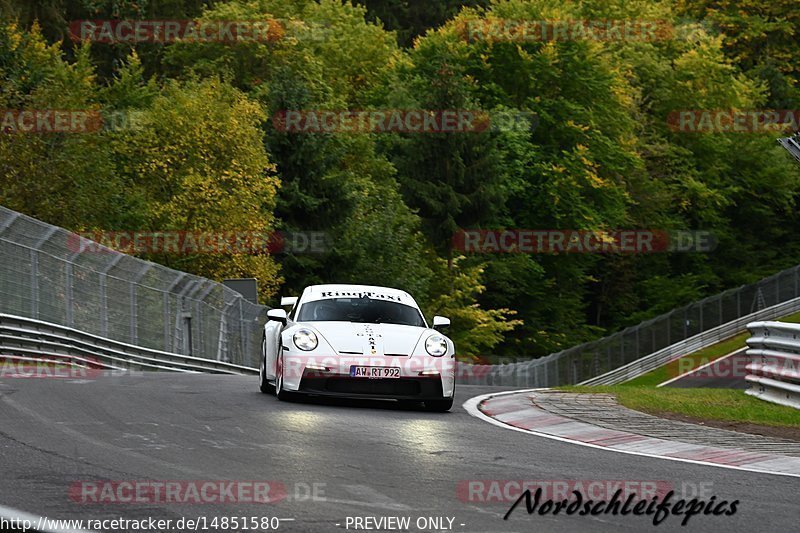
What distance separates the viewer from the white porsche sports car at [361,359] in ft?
47.3

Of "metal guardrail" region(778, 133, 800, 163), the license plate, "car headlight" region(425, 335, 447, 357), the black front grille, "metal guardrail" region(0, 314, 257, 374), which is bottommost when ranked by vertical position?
"metal guardrail" region(0, 314, 257, 374)

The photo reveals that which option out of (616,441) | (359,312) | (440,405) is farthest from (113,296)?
(616,441)

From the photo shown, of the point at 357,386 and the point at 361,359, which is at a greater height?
the point at 361,359

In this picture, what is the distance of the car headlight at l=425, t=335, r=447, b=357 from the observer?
1490cm

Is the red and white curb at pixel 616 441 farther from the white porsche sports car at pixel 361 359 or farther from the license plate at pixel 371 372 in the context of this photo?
the license plate at pixel 371 372

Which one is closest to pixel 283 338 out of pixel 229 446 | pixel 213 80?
pixel 229 446

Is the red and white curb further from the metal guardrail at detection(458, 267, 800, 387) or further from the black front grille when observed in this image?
the metal guardrail at detection(458, 267, 800, 387)

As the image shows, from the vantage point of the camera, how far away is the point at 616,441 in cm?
1212

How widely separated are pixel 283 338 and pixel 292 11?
60.7 metres

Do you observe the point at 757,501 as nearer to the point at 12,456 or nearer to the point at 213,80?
the point at 12,456

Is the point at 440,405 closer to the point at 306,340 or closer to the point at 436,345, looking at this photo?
the point at 436,345

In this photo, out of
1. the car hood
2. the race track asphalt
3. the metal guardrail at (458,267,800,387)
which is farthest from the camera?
the metal guardrail at (458,267,800,387)

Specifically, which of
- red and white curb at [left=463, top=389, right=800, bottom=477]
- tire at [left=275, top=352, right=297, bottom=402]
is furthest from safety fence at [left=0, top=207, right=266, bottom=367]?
red and white curb at [left=463, top=389, right=800, bottom=477]

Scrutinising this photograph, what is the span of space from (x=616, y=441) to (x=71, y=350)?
1385 centimetres
